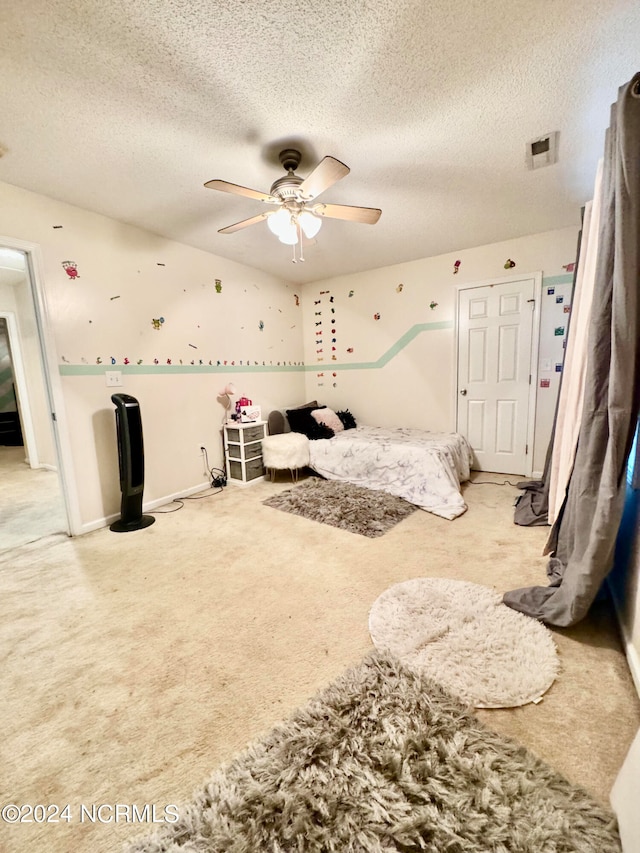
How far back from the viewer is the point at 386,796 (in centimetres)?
92

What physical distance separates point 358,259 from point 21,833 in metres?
4.47

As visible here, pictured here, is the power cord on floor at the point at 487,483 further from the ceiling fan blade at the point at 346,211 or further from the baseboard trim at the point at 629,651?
the ceiling fan blade at the point at 346,211

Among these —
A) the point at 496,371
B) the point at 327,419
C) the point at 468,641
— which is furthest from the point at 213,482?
the point at 496,371

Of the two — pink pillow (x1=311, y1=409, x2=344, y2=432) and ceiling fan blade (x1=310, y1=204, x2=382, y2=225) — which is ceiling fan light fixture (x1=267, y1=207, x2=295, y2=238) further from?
pink pillow (x1=311, y1=409, x2=344, y2=432)

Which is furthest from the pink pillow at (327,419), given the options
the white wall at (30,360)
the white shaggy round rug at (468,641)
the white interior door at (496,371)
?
the white wall at (30,360)

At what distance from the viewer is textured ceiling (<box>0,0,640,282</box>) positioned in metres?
1.27

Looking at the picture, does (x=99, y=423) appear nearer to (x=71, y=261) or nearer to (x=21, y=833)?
(x=71, y=261)

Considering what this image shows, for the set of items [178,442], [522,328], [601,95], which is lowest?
[178,442]

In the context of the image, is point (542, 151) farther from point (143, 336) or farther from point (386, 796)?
point (143, 336)

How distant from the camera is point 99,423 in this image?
2.81 metres

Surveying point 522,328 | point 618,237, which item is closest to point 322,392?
point 522,328

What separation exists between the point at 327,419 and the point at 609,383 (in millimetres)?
3118

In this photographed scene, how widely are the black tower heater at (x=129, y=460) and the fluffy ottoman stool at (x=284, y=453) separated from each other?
4.39ft

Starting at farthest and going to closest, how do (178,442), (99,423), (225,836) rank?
(178,442) < (99,423) < (225,836)
